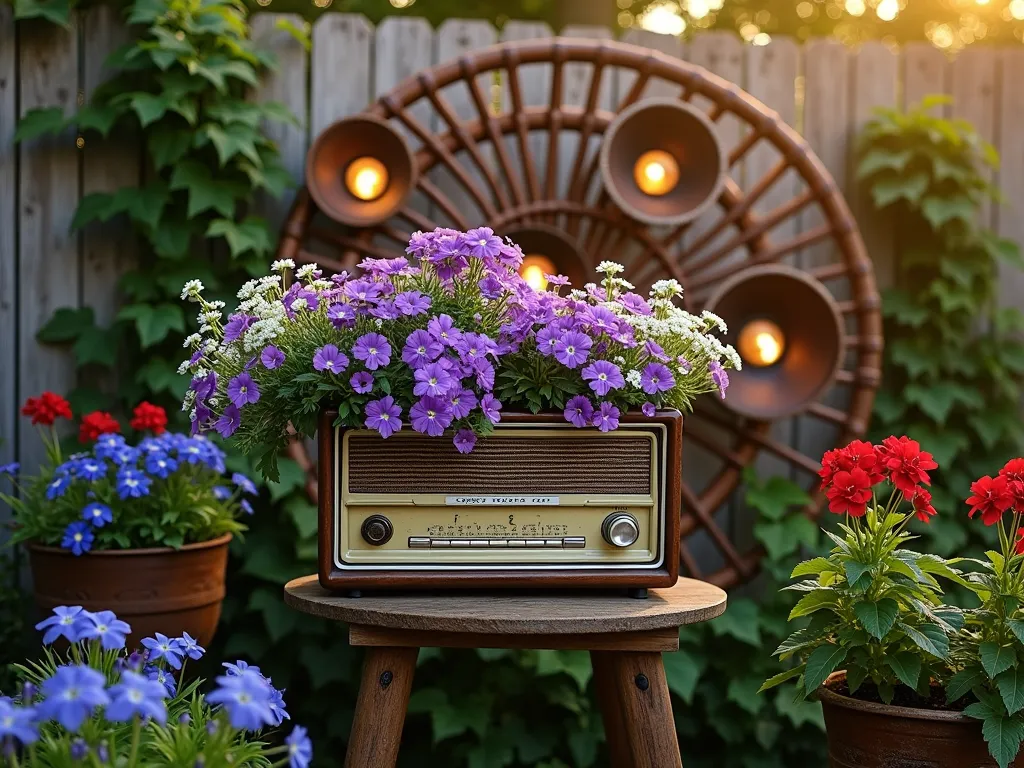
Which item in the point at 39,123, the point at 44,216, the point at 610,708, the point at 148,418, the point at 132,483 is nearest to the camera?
the point at 610,708

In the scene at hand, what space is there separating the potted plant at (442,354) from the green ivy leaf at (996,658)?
51 cm

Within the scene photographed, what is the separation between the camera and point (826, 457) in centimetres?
152

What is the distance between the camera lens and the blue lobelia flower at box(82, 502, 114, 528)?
2.01 m

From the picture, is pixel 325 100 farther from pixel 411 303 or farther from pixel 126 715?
pixel 126 715

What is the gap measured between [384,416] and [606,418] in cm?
29

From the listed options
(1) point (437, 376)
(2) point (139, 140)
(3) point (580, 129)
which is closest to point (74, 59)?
(2) point (139, 140)

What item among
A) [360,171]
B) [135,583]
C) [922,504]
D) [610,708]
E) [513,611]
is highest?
[360,171]

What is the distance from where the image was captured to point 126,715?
3.03ft

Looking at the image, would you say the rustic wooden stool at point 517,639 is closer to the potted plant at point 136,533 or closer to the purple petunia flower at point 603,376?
the purple petunia flower at point 603,376

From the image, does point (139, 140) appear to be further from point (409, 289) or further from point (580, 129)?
point (409, 289)

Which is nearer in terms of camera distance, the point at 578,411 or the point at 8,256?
the point at 578,411

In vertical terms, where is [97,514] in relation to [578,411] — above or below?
below

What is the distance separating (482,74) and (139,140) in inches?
35.0

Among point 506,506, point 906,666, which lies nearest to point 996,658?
point 906,666
